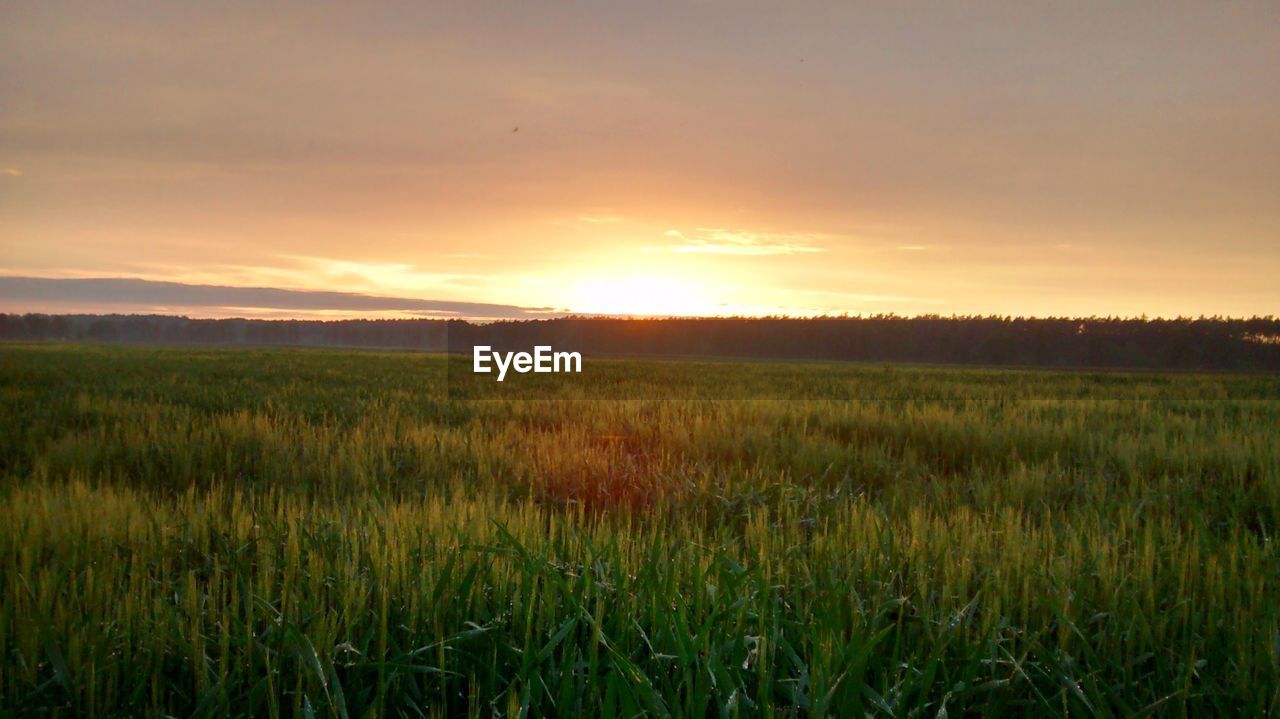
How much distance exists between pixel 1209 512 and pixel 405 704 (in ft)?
16.6

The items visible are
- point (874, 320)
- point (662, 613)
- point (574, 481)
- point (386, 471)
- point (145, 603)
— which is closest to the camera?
point (662, 613)

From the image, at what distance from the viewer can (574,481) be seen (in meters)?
5.22

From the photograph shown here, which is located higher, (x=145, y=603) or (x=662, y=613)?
(x=662, y=613)

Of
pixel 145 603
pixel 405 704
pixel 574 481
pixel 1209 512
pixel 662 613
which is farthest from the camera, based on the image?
pixel 574 481

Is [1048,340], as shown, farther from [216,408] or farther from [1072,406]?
[216,408]

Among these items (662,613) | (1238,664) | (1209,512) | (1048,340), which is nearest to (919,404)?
(1209,512)

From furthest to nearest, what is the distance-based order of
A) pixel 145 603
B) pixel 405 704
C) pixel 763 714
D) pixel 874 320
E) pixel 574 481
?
pixel 874 320 → pixel 574 481 → pixel 145 603 → pixel 405 704 → pixel 763 714

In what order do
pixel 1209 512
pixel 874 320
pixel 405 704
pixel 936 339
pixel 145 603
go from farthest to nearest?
pixel 874 320, pixel 936 339, pixel 1209 512, pixel 145 603, pixel 405 704

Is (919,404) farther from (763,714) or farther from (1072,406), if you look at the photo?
(763,714)

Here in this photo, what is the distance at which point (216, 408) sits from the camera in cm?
1022

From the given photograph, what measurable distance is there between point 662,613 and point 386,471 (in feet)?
13.2

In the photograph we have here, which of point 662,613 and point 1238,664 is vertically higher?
point 662,613

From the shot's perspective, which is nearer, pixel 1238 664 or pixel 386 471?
pixel 1238 664

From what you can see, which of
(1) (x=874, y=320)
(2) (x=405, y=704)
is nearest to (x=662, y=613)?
(2) (x=405, y=704)
